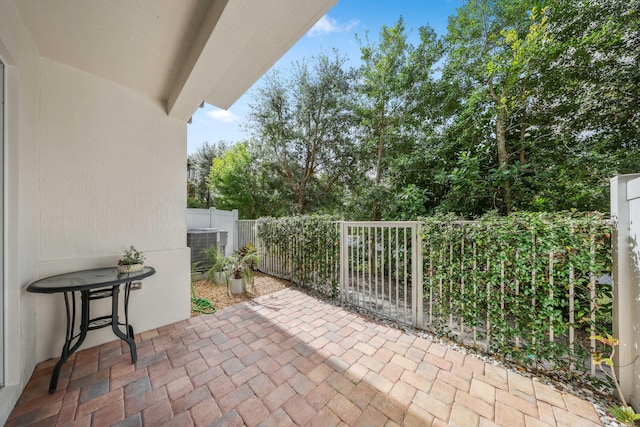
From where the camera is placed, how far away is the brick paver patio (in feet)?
5.34

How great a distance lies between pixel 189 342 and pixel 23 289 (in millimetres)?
1557

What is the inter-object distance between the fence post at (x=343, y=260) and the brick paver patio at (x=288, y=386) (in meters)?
1.09

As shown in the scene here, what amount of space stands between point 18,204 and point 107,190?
83 cm

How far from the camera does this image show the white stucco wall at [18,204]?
66.9 inches

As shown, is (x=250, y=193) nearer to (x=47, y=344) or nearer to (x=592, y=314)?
(x=47, y=344)

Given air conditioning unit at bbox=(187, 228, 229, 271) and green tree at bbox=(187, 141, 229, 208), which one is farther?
green tree at bbox=(187, 141, 229, 208)

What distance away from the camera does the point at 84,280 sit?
2.02 m

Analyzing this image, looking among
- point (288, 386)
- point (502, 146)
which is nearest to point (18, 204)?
point (288, 386)

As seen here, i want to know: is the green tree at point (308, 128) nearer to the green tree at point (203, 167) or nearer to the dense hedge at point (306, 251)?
the dense hedge at point (306, 251)

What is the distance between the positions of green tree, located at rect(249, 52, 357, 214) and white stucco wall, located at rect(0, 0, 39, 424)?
22.4 feet

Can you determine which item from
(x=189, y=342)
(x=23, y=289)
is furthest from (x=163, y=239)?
(x=189, y=342)

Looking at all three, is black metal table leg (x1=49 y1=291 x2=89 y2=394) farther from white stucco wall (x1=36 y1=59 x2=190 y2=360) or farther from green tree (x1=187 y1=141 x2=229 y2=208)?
green tree (x1=187 y1=141 x2=229 y2=208)

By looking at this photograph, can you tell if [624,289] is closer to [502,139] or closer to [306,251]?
[502,139]

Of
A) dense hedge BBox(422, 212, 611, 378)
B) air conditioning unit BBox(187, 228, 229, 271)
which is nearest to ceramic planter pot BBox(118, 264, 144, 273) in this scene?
air conditioning unit BBox(187, 228, 229, 271)
